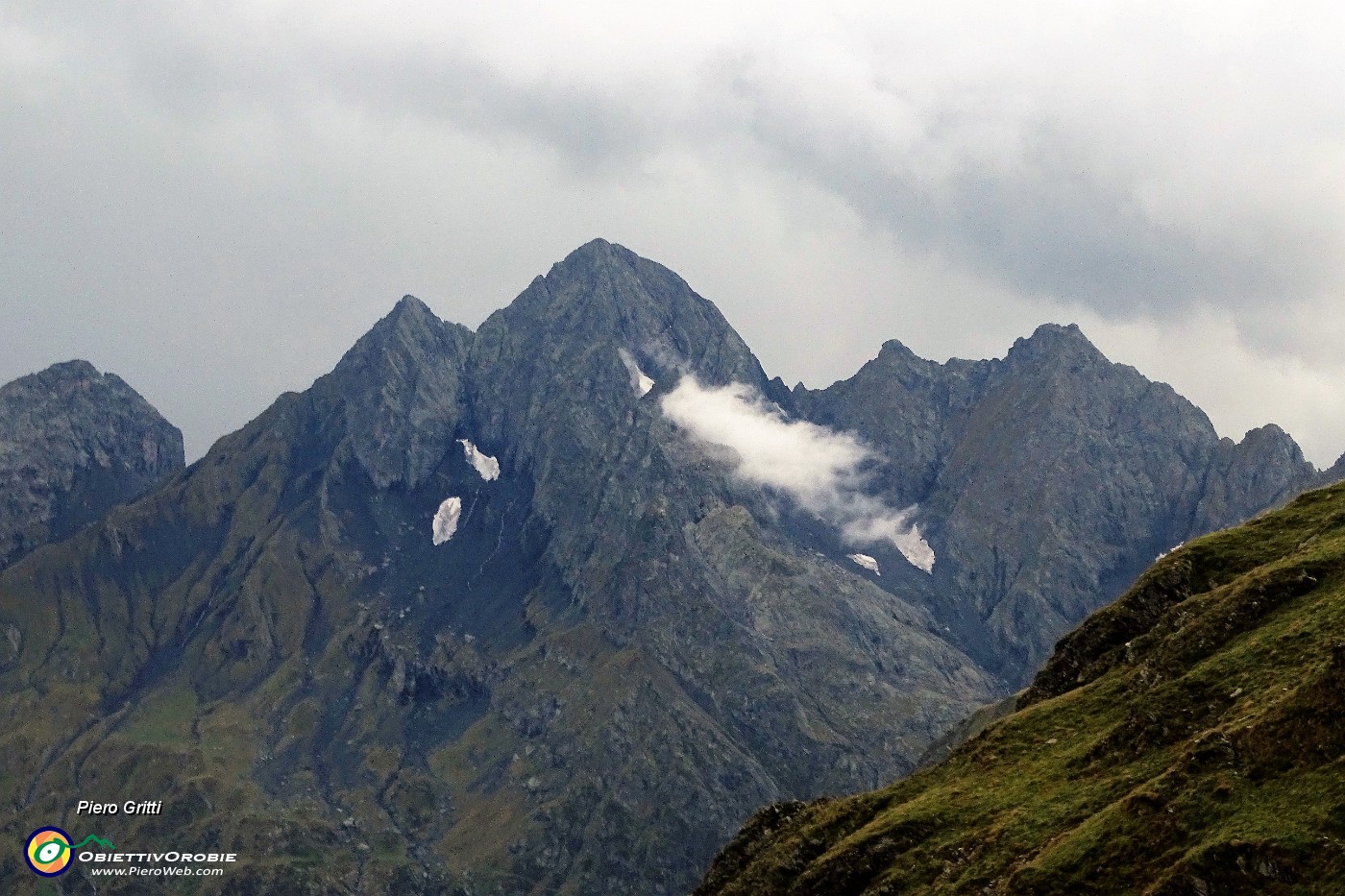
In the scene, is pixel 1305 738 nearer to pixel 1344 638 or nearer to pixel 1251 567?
pixel 1344 638

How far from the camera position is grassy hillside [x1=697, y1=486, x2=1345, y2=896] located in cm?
8231

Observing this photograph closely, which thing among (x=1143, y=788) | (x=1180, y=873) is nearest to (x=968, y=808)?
(x=1143, y=788)

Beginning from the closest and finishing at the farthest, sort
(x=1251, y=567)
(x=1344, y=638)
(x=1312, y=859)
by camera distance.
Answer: (x=1312, y=859) → (x=1344, y=638) → (x=1251, y=567)

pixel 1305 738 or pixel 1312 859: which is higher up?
pixel 1305 738

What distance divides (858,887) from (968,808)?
11006 mm

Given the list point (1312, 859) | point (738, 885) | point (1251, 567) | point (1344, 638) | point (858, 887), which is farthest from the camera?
point (1251, 567)

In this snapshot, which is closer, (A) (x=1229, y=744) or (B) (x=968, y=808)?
(A) (x=1229, y=744)

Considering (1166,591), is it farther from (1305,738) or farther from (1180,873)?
(1180,873)

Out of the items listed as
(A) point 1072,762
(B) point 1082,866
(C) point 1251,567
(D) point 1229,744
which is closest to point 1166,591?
(C) point 1251,567

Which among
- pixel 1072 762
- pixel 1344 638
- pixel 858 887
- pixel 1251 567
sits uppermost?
pixel 1251 567

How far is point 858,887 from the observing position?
106m

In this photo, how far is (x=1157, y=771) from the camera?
3762 inches

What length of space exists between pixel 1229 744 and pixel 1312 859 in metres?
13.2

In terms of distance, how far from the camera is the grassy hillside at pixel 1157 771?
82312 millimetres
